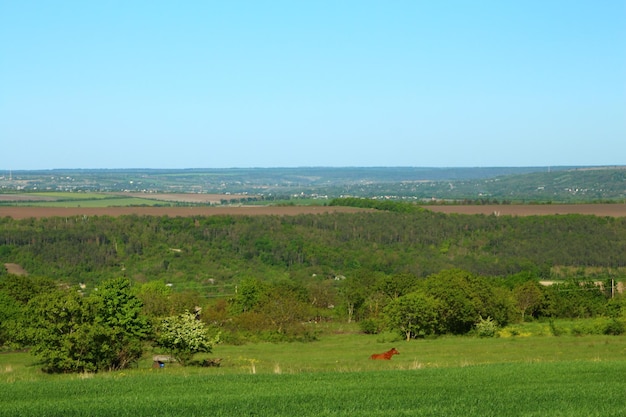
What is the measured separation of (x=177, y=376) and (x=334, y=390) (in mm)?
7023

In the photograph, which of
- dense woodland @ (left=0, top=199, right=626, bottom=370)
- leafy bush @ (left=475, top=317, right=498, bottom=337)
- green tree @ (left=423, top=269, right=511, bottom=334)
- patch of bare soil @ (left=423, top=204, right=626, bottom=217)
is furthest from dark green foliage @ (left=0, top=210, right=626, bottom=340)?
leafy bush @ (left=475, top=317, right=498, bottom=337)

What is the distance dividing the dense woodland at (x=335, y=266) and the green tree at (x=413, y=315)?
9 cm

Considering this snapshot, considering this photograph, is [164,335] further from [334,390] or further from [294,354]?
[334,390]

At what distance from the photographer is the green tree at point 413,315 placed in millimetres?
62031

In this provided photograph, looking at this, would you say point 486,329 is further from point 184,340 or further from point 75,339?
point 75,339

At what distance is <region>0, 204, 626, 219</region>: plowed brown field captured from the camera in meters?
133

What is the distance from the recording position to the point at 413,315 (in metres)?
61.8

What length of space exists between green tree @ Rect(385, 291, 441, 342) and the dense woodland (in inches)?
3.6

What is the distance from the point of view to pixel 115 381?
2652 cm

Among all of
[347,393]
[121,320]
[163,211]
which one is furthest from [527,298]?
[163,211]

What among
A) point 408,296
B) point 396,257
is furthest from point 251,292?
point 396,257

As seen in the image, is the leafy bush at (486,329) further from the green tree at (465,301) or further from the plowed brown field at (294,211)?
the plowed brown field at (294,211)

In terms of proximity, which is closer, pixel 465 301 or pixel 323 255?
pixel 465 301

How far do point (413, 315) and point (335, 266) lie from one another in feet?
177
